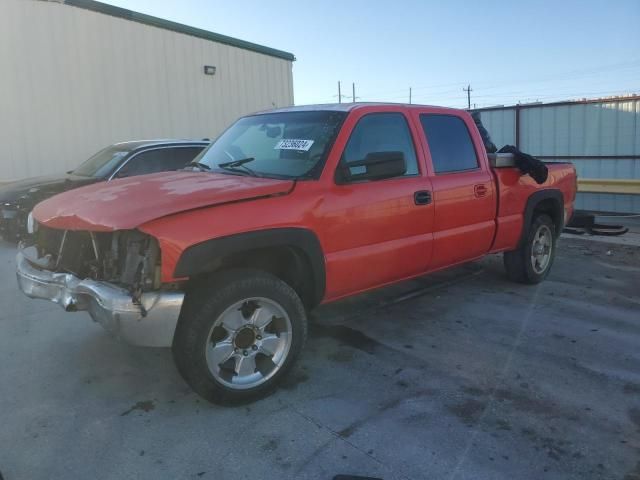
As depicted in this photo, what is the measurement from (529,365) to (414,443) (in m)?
1.38

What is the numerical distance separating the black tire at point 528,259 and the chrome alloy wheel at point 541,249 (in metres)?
0.01

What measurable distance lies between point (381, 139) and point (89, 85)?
9429mm

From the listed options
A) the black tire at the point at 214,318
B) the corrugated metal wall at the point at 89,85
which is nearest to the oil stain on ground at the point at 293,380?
the black tire at the point at 214,318

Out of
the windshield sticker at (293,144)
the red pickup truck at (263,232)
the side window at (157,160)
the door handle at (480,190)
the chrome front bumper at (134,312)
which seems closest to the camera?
the chrome front bumper at (134,312)

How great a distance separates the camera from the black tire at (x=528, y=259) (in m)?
5.61

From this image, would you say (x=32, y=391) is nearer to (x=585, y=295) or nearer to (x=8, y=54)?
(x=585, y=295)

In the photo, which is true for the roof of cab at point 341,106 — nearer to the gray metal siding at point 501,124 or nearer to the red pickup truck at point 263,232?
the red pickup truck at point 263,232

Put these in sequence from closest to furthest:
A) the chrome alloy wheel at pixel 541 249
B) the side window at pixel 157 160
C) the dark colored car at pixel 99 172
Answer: the chrome alloy wheel at pixel 541 249 → the dark colored car at pixel 99 172 → the side window at pixel 157 160

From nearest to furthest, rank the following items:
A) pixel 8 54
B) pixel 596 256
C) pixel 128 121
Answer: pixel 596 256, pixel 8 54, pixel 128 121

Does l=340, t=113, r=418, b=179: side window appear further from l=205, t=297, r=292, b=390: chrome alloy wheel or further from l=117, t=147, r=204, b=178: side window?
l=117, t=147, r=204, b=178: side window

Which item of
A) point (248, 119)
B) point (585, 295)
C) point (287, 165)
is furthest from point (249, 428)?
point (585, 295)

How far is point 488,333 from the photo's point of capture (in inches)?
174

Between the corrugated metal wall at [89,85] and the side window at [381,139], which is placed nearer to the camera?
the side window at [381,139]

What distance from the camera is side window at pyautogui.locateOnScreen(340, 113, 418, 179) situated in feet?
12.7
